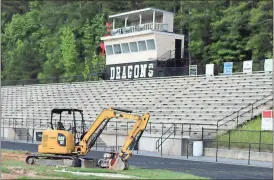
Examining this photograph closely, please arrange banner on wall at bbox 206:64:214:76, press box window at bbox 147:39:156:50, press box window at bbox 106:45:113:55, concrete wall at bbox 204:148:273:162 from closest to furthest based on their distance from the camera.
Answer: concrete wall at bbox 204:148:273:162 < banner on wall at bbox 206:64:214:76 < press box window at bbox 147:39:156:50 < press box window at bbox 106:45:113:55

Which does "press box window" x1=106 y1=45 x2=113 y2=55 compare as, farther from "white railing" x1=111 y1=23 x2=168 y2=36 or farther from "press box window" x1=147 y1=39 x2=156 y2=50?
"press box window" x1=147 y1=39 x2=156 y2=50

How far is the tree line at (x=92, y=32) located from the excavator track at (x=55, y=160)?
Answer: 30.0 m

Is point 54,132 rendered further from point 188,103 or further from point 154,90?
point 154,90

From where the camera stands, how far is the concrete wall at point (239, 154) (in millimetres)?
23608

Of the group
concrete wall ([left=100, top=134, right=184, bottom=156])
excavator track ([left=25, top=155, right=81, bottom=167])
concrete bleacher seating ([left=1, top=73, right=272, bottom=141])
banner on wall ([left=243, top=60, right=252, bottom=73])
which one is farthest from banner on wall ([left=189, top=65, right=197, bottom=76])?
excavator track ([left=25, top=155, right=81, bottom=167])

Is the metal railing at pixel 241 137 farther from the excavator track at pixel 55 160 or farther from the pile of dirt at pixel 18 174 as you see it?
→ the pile of dirt at pixel 18 174

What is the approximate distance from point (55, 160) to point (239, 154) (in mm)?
9677

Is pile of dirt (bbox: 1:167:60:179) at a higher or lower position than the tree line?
lower

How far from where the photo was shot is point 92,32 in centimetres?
6819

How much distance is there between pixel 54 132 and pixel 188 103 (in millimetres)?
17426

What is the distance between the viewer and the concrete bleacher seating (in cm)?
3148

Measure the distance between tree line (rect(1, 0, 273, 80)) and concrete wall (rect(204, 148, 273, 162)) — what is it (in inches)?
884

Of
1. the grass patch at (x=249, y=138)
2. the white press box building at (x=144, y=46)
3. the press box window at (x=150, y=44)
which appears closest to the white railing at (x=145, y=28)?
the white press box building at (x=144, y=46)

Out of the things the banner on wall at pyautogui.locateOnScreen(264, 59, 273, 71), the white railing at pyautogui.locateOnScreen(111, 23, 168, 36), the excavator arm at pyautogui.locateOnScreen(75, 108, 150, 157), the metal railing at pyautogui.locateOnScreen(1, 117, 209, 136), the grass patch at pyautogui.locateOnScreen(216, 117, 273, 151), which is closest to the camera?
the excavator arm at pyautogui.locateOnScreen(75, 108, 150, 157)
